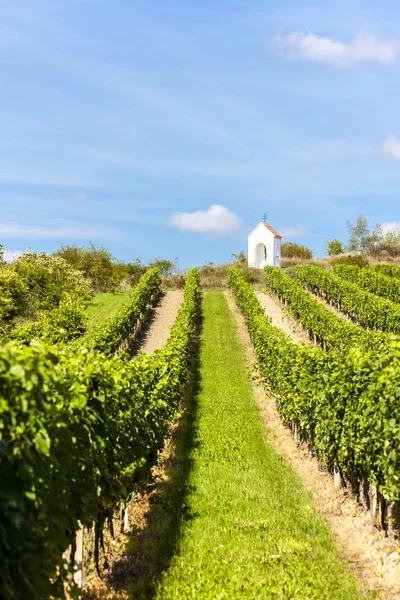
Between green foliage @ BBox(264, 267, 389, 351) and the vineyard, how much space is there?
4844mm

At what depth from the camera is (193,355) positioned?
1171 inches

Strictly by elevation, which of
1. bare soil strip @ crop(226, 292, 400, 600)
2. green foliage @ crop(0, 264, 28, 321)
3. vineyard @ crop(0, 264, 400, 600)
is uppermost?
green foliage @ crop(0, 264, 28, 321)

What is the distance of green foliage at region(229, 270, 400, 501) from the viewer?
904cm

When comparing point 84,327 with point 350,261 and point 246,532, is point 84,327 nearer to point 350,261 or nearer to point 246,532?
point 246,532

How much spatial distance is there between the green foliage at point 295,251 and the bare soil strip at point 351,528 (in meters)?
65.7

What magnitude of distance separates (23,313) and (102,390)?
127ft

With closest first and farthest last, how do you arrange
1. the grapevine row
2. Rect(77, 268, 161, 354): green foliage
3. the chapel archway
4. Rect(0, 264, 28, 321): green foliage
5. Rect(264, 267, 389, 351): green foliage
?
Rect(264, 267, 389, 351): green foliage
Rect(77, 268, 161, 354): green foliage
the grapevine row
Rect(0, 264, 28, 321): green foliage
the chapel archway

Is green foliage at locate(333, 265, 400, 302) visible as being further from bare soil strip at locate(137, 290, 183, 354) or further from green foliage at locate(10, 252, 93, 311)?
green foliage at locate(10, 252, 93, 311)

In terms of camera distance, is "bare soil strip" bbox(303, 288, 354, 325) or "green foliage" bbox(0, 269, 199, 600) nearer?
"green foliage" bbox(0, 269, 199, 600)

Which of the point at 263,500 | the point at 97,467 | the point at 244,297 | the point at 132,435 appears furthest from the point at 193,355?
the point at 97,467

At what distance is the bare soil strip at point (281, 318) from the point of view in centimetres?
3412

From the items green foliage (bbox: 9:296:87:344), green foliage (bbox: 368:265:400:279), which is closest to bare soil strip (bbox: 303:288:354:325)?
green foliage (bbox: 368:265:400:279)

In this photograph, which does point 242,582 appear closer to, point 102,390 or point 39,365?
point 102,390

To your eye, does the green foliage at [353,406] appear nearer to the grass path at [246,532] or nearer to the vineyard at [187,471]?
the vineyard at [187,471]
